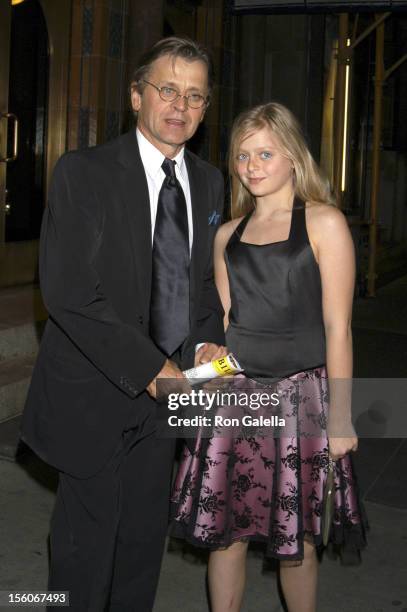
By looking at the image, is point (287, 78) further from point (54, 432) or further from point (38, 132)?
point (54, 432)

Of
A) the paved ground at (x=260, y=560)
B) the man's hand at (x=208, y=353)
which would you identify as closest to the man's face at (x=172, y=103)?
the man's hand at (x=208, y=353)

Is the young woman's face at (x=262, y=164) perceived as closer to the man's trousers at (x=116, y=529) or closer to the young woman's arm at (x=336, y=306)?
the young woman's arm at (x=336, y=306)

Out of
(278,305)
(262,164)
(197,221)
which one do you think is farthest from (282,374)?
(262,164)

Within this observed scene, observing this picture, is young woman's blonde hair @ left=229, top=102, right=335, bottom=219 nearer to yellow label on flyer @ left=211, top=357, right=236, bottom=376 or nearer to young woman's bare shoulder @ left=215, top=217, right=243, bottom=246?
young woman's bare shoulder @ left=215, top=217, right=243, bottom=246

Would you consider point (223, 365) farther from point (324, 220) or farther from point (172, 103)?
point (172, 103)

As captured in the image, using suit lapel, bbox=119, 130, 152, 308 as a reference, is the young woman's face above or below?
above

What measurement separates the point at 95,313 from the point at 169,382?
32cm

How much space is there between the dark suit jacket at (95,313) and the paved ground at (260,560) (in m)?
1.04

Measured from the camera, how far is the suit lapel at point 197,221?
9.43 feet

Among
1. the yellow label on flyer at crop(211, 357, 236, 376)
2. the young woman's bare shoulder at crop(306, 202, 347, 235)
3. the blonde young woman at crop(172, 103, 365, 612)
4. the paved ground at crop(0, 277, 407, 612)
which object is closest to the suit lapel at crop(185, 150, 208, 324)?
the blonde young woman at crop(172, 103, 365, 612)

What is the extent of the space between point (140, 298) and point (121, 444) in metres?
0.49

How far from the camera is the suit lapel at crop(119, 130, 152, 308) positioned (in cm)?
271

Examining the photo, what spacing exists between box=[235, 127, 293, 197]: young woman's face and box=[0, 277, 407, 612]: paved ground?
1.58 meters

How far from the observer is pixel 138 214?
2723 millimetres
